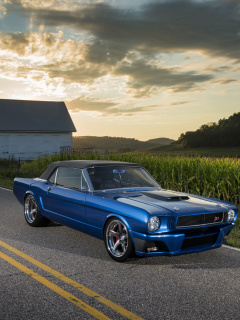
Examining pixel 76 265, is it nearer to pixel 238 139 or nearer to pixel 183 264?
pixel 183 264

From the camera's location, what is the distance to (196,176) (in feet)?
46.0

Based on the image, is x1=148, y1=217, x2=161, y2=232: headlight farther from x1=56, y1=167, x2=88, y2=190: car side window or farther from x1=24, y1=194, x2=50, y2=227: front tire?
x1=24, y1=194, x2=50, y2=227: front tire

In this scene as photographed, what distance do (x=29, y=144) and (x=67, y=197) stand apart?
1559 inches

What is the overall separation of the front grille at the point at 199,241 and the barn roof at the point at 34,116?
40.6m

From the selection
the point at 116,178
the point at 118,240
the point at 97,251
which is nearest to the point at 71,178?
the point at 116,178

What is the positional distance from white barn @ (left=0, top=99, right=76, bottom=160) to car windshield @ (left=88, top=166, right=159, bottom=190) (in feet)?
126

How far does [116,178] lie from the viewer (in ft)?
23.7

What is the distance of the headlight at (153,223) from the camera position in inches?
221

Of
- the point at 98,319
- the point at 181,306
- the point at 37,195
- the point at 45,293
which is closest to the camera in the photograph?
the point at 98,319

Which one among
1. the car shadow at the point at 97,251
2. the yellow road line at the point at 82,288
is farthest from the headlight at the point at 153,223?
the yellow road line at the point at 82,288

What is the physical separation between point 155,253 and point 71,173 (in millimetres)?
2611

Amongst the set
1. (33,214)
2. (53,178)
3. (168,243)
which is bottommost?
(33,214)

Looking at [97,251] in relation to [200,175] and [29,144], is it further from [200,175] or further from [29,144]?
[29,144]

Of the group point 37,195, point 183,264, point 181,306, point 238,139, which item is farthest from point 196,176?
point 238,139
